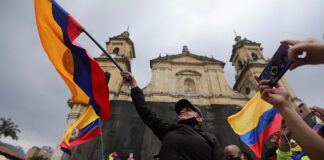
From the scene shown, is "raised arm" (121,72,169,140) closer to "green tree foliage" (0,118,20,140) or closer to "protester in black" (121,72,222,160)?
"protester in black" (121,72,222,160)

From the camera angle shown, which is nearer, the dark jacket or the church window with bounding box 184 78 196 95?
the dark jacket

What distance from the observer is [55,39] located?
3.11 meters

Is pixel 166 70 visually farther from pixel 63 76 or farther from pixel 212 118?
pixel 63 76

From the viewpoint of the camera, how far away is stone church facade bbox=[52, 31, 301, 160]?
10.6m

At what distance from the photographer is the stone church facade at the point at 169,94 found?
10562 millimetres

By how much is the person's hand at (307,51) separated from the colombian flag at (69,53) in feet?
10.5

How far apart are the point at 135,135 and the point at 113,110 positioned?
2741 mm

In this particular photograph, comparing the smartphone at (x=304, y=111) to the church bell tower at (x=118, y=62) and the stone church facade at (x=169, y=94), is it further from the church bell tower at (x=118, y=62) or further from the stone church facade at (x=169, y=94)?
the church bell tower at (x=118, y=62)

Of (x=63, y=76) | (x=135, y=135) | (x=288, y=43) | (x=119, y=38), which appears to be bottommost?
(x=288, y=43)

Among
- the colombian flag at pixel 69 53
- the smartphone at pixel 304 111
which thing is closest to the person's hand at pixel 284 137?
the smartphone at pixel 304 111

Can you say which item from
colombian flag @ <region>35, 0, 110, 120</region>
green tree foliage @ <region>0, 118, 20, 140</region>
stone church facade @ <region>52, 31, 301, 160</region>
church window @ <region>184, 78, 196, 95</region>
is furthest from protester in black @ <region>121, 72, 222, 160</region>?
green tree foliage @ <region>0, 118, 20, 140</region>

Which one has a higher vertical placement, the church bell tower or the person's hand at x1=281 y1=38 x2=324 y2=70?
the church bell tower

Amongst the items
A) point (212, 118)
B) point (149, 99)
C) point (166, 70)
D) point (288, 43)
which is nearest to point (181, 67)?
point (166, 70)

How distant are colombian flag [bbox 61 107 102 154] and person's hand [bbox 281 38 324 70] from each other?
6128mm
